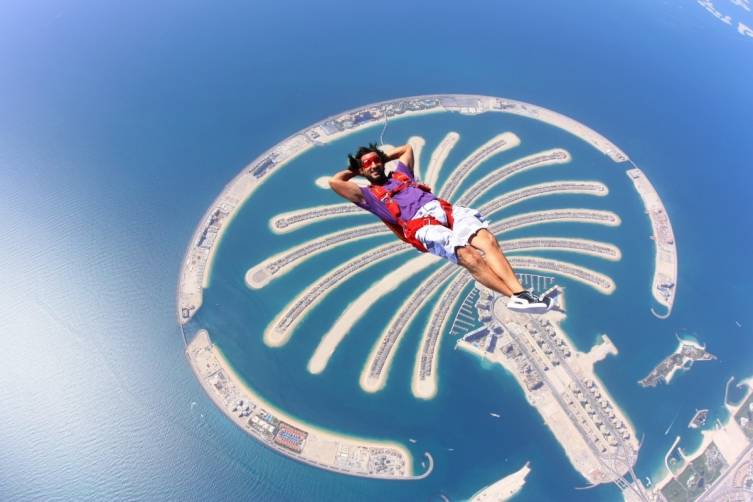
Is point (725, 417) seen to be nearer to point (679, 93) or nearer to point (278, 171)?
point (679, 93)

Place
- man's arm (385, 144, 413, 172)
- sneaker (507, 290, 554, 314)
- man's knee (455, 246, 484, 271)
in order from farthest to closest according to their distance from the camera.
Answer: man's arm (385, 144, 413, 172), man's knee (455, 246, 484, 271), sneaker (507, 290, 554, 314)

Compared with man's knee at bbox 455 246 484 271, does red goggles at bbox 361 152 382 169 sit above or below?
above

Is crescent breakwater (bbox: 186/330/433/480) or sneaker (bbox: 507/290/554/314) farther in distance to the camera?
crescent breakwater (bbox: 186/330/433/480)

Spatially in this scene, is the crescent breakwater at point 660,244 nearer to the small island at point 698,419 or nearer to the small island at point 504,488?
the small island at point 698,419

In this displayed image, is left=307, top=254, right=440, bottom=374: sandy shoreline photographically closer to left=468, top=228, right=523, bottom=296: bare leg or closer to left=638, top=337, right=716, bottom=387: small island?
left=638, top=337, right=716, bottom=387: small island

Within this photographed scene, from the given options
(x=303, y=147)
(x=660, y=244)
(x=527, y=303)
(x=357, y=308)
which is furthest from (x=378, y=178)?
(x=660, y=244)

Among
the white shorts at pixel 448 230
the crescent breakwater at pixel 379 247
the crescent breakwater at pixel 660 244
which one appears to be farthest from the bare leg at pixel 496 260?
the crescent breakwater at pixel 660 244

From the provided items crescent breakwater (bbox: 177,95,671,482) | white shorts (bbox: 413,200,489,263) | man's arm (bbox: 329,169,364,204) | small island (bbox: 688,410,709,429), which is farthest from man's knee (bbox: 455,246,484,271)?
small island (bbox: 688,410,709,429)

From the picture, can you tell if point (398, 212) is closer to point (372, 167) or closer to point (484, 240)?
point (372, 167)
